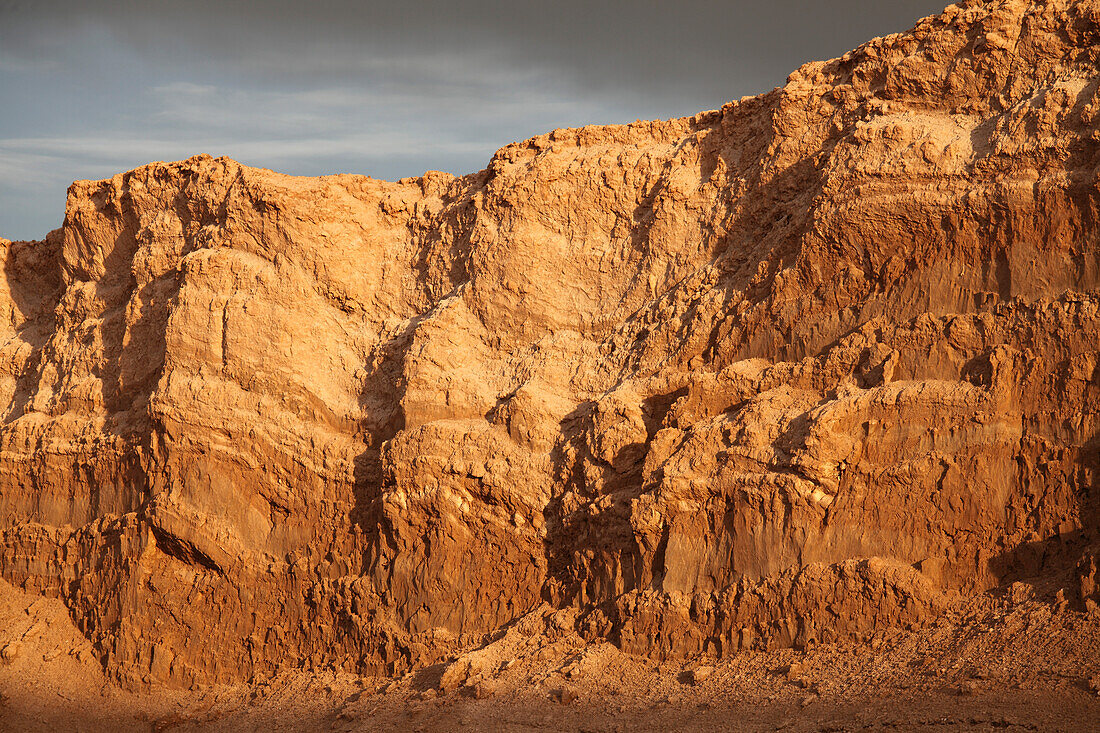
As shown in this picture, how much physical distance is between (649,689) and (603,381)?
150 inches

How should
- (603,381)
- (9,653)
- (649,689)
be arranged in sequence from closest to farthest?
(649,689) < (603,381) < (9,653)

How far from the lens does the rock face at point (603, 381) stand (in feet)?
37.0

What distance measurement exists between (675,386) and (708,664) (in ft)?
10.3

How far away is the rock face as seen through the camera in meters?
11.3

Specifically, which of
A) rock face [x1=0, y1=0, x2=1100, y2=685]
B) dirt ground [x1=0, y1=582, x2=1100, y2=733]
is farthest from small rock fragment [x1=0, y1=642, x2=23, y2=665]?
rock face [x1=0, y1=0, x2=1100, y2=685]

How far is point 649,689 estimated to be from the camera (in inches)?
460

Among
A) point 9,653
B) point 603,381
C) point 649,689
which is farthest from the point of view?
point 9,653

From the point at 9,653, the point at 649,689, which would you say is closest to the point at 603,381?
the point at 649,689

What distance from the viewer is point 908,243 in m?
12.2

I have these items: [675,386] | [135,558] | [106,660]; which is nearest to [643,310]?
[675,386]

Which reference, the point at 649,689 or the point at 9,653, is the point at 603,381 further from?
the point at 9,653

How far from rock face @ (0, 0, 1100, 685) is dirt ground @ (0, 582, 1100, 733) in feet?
1.05

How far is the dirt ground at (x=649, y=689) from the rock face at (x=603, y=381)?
0.32 metres

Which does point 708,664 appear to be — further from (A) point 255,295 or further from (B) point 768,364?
(A) point 255,295
